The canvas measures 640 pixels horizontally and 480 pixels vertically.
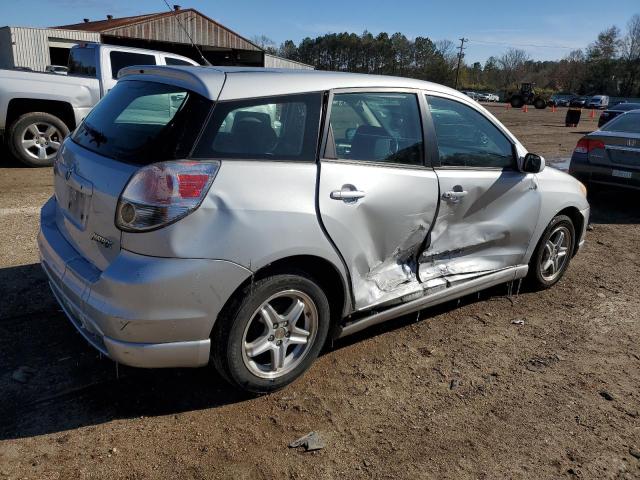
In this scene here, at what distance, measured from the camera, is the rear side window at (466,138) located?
12.1ft

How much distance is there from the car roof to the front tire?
38.1 inches

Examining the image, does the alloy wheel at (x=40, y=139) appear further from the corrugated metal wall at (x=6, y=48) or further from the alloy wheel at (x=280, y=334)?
the corrugated metal wall at (x=6, y=48)

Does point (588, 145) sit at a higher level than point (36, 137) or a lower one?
higher

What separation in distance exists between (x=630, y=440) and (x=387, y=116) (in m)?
2.32

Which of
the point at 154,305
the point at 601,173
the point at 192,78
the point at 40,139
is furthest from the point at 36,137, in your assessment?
the point at 601,173

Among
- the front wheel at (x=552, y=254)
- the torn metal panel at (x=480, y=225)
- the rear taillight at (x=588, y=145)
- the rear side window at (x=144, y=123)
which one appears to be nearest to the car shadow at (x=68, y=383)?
the torn metal panel at (x=480, y=225)

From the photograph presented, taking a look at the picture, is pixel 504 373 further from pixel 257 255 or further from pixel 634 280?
pixel 634 280

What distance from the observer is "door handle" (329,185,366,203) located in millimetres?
2938

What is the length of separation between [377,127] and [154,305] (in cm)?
179

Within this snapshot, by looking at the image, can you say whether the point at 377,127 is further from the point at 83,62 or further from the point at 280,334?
the point at 83,62

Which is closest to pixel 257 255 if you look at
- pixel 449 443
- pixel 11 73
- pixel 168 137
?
pixel 168 137

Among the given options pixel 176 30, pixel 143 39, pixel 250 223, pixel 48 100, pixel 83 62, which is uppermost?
pixel 176 30

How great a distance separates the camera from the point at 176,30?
1339 inches

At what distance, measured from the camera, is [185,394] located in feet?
9.93
